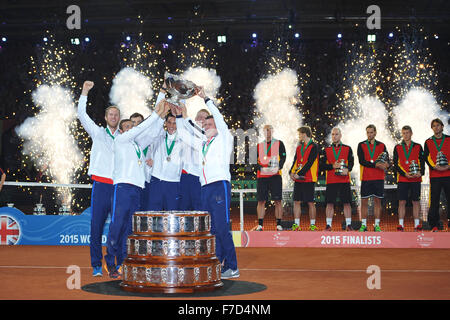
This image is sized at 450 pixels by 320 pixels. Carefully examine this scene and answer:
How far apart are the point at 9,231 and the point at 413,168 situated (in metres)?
9.07

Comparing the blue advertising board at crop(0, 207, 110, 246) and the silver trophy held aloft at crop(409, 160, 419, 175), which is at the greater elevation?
the silver trophy held aloft at crop(409, 160, 419, 175)

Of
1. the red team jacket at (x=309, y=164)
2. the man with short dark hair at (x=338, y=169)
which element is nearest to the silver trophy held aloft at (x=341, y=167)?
the man with short dark hair at (x=338, y=169)

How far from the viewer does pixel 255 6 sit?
27.3m

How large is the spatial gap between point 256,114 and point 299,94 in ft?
8.24

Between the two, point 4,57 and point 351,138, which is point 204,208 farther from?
point 4,57

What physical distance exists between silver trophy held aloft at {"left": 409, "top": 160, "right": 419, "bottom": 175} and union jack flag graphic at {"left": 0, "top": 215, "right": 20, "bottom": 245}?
8790 millimetres

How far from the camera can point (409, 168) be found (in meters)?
13.8

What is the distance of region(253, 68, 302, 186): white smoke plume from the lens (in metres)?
28.6

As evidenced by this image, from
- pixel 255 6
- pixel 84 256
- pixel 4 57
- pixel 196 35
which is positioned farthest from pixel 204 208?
pixel 4 57

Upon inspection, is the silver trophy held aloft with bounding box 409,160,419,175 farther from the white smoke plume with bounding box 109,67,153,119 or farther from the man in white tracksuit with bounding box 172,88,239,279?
the white smoke plume with bounding box 109,67,153,119

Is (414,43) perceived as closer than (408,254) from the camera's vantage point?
No

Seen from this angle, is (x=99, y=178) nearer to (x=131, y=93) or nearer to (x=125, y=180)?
(x=125, y=180)

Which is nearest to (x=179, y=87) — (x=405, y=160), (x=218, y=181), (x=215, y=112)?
(x=215, y=112)

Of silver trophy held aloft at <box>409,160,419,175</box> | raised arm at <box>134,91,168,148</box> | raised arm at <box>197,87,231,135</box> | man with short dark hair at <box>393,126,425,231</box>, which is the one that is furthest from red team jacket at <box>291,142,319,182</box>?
raised arm at <box>134,91,168,148</box>
